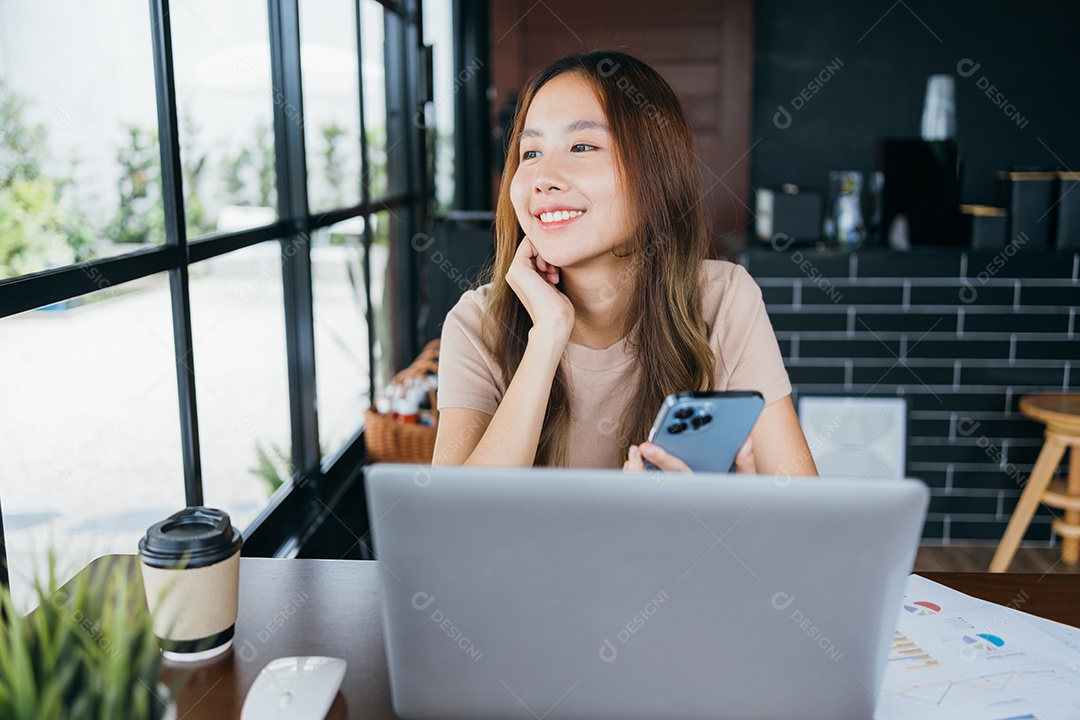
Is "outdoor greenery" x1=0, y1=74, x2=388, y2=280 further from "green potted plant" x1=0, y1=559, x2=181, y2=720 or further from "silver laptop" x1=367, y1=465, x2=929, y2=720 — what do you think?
"silver laptop" x1=367, y1=465, x2=929, y2=720

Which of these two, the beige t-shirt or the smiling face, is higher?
the smiling face

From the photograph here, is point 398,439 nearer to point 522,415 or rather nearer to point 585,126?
point 522,415

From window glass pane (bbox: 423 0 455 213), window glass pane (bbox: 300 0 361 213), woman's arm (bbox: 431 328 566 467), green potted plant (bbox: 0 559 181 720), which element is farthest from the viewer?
window glass pane (bbox: 423 0 455 213)

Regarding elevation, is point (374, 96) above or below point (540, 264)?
above

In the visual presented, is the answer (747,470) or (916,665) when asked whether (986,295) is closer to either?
(747,470)

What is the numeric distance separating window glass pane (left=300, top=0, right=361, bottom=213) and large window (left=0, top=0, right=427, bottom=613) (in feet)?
0.04

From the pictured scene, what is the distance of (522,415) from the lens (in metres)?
1.48

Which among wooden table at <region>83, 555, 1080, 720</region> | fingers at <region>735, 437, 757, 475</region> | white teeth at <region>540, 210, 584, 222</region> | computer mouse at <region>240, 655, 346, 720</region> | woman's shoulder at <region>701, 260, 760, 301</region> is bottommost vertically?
wooden table at <region>83, 555, 1080, 720</region>

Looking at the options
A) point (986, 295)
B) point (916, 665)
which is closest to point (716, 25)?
point (986, 295)

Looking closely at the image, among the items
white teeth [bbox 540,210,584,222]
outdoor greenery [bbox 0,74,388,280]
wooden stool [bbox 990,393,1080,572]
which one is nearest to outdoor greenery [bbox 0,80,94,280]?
outdoor greenery [bbox 0,74,388,280]

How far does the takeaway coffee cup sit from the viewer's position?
37.6 inches

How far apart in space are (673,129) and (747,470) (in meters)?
0.60

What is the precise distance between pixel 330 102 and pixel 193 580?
214 cm

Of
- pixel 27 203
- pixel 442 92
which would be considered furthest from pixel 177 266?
pixel 442 92
